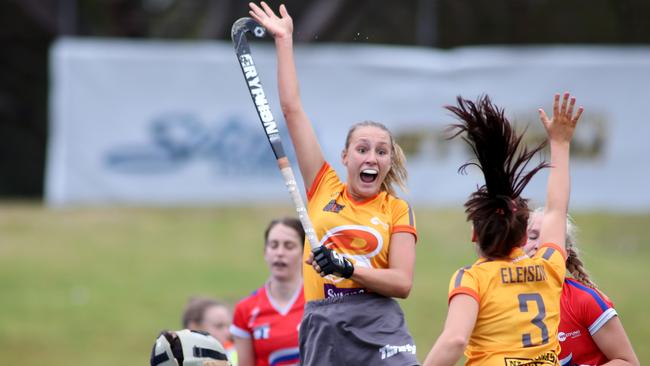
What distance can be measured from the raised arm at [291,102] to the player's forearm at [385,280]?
24.0 inches

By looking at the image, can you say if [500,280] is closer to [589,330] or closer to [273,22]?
[589,330]

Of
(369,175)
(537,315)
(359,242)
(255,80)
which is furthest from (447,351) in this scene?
(255,80)

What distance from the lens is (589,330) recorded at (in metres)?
5.33

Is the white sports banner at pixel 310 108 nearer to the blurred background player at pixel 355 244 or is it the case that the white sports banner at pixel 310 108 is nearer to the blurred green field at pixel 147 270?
the blurred green field at pixel 147 270

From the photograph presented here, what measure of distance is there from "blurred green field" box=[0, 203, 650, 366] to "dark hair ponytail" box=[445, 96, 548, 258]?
7.47 m

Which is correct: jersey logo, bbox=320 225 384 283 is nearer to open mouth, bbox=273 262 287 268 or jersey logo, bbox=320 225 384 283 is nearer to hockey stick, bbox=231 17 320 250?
hockey stick, bbox=231 17 320 250

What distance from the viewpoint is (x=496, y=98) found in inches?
618

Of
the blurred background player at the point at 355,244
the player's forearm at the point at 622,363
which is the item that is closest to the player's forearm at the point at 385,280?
the blurred background player at the point at 355,244

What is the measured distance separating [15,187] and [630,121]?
9398 mm

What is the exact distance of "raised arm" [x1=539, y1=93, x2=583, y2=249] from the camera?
17.4ft

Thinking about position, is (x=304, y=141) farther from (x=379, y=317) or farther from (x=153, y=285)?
(x=153, y=285)

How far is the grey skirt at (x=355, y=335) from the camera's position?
17.4 ft

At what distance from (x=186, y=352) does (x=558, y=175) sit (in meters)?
2.08

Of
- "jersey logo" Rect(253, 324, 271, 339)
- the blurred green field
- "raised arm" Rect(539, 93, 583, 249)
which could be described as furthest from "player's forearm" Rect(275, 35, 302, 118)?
the blurred green field
